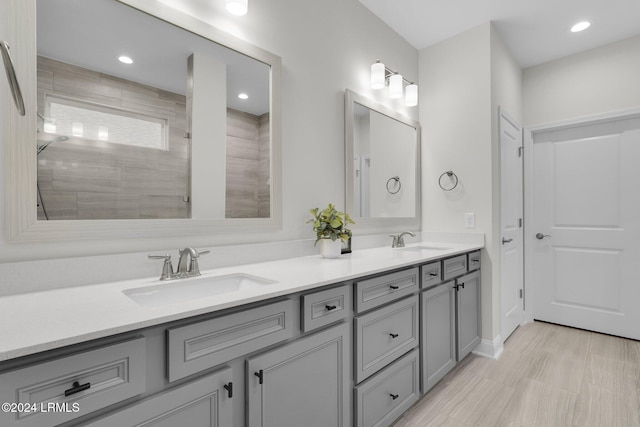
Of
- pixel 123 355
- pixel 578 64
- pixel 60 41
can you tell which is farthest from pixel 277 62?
pixel 578 64

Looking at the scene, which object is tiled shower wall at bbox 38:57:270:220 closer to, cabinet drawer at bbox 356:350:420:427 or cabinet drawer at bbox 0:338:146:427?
cabinet drawer at bbox 0:338:146:427

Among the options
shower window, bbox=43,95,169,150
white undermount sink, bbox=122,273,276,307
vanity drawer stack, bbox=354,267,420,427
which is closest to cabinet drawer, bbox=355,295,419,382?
vanity drawer stack, bbox=354,267,420,427

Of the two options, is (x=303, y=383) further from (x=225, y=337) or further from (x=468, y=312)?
(x=468, y=312)

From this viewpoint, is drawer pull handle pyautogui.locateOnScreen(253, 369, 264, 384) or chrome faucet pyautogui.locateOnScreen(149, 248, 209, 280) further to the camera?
chrome faucet pyautogui.locateOnScreen(149, 248, 209, 280)

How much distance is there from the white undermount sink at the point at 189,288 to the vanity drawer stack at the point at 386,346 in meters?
0.46

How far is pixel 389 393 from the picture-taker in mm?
1521

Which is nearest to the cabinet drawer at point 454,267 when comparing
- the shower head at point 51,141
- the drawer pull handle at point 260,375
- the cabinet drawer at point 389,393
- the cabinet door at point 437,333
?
the cabinet door at point 437,333

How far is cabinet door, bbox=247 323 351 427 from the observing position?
0.98 metres

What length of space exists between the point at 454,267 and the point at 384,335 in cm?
85

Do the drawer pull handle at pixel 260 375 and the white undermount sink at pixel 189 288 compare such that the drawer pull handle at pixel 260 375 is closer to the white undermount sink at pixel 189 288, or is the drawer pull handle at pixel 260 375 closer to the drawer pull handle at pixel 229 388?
the drawer pull handle at pixel 229 388

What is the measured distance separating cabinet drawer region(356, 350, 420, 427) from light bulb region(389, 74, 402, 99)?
1.80 m

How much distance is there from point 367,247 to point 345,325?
1003mm

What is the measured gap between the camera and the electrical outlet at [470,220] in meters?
2.53

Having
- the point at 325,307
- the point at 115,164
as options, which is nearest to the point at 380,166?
the point at 325,307
